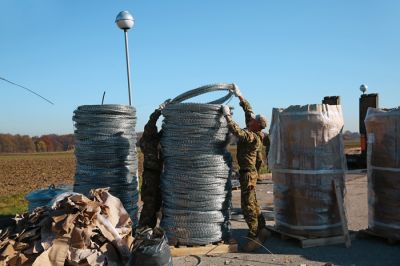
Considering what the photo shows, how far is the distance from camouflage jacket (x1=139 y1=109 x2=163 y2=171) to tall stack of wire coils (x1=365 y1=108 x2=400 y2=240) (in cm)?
327

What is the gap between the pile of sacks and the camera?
5176mm

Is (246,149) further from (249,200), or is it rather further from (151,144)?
(151,144)

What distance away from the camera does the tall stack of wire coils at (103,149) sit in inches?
280

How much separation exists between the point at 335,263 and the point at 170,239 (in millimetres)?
2323

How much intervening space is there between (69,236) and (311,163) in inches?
141

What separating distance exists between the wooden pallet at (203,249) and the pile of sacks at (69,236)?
2.84ft

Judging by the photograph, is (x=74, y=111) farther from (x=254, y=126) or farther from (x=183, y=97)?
(x=254, y=126)

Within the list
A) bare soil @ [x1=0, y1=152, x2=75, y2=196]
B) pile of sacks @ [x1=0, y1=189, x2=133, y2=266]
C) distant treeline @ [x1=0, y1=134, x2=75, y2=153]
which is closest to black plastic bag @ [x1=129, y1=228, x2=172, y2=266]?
pile of sacks @ [x1=0, y1=189, x2=133, y2=266]

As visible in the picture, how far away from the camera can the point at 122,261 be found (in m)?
5.59

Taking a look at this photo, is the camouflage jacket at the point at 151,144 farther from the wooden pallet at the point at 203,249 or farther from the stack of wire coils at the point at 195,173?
the wooden pallet at the point at 203,249

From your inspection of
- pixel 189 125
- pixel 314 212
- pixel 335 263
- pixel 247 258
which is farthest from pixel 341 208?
pixel 189 125

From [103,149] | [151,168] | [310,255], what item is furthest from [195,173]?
[310,255]

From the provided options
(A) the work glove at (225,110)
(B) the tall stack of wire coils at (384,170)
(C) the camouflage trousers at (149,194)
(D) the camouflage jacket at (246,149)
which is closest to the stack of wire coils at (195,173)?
(A) the work glove at (225,110)

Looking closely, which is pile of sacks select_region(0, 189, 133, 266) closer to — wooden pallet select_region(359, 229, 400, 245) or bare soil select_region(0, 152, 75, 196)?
wooden pallet select_region(359, 229, 400, 245)
